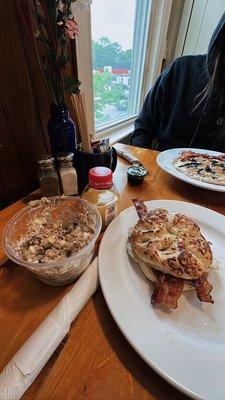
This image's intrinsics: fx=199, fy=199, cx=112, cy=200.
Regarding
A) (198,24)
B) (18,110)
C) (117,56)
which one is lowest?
(18,110)

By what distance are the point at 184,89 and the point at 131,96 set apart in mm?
766

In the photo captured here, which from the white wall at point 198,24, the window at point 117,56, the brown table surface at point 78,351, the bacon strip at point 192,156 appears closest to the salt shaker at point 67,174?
the brown table surface at point 78,351

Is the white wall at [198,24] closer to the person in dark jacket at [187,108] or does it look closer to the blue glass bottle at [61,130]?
the person in dark jacket at [187,108]

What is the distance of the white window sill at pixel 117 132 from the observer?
152 cm

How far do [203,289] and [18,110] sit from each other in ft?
2.02

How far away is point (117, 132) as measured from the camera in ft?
5.50

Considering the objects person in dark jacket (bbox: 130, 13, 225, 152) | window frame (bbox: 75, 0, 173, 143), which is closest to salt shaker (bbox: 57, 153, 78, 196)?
window frame (bbox: 75, 0, 173, 143)

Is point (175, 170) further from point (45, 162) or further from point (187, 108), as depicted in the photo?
point (187, 108)

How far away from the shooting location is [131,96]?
187 centimetres

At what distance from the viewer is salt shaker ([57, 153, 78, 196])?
1.76 ft

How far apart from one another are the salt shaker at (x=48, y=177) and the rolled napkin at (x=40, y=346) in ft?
0.94

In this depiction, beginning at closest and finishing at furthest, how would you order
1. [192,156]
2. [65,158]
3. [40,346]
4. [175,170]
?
[40,346]
[65,158]
[175,170]
[192,156]

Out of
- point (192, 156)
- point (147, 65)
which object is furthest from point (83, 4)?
point (147, 65)

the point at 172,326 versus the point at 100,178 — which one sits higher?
the point at 100,178
